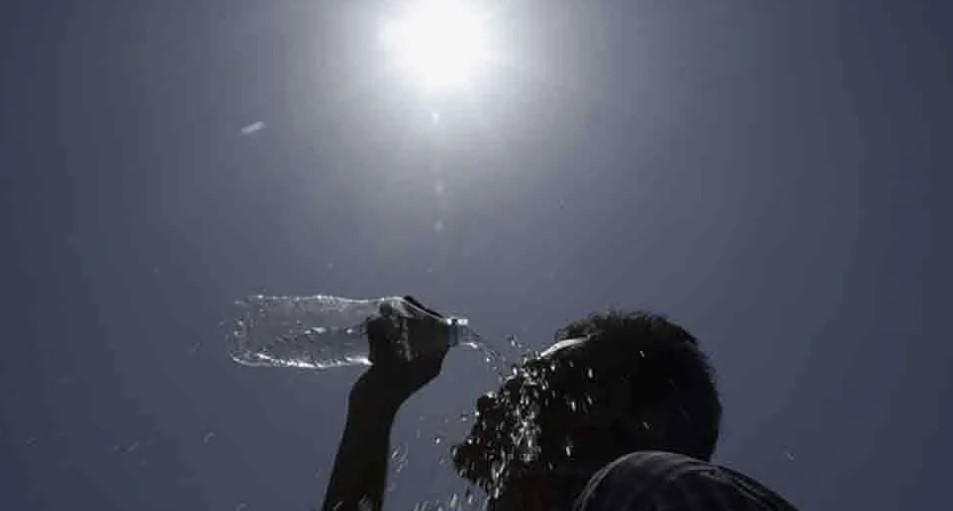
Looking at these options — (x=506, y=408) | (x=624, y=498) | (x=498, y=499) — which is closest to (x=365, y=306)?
(x=506, y=408)

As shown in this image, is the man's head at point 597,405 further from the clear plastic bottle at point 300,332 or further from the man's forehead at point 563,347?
the clear plastic bottle at point 300,332

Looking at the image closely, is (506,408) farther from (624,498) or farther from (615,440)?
(624,498)

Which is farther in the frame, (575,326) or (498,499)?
(575,326)

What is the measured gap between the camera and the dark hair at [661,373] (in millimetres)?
2543

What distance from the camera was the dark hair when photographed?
8.34ft

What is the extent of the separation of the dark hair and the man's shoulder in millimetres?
1244

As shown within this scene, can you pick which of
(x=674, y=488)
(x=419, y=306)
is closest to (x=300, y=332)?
(x=419, y=306)

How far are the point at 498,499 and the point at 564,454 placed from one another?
0.31m

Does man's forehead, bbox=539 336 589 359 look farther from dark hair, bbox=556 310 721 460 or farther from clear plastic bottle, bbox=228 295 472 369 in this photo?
clear plastic bottle, bbox=228 295 472 369

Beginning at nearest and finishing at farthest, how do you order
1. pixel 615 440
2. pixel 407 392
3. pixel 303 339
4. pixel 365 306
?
pixel 615 440, pixel 407 392, pixel 365 306, pixel 303 339

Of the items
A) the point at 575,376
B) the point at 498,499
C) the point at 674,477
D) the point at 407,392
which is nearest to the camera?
the point at 674,477

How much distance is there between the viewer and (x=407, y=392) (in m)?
4.19

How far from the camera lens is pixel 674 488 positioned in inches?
45.4

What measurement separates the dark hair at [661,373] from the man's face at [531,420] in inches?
3.6
